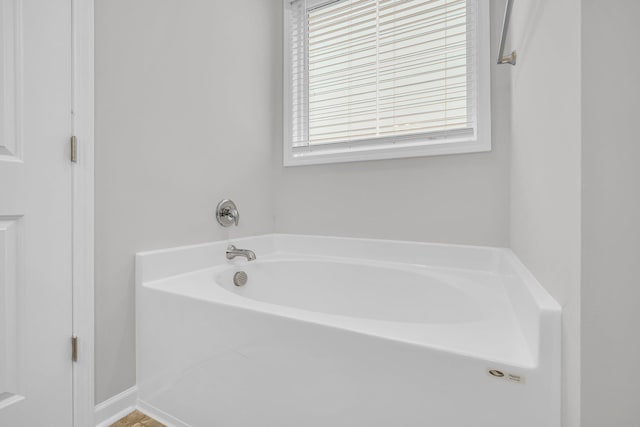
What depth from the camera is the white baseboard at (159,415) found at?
1.12 meters

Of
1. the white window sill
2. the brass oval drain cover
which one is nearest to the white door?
the brass oval drain cover

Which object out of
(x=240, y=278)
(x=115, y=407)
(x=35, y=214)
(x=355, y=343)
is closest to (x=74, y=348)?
(x=115, y=407)

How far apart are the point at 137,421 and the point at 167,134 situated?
1.18 metres

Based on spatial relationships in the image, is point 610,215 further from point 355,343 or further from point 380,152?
point 380,152

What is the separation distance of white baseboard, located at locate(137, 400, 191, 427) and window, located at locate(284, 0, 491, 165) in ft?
4.63

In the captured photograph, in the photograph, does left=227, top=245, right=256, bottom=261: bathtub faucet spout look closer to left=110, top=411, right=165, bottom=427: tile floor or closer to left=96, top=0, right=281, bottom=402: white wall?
left=96, top=0, right=281, bottom=402: white wall

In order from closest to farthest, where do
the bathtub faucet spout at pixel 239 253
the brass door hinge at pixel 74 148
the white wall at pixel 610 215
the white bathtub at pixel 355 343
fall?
the white wall at pixel 610 215, the white bathtub at pixel 355 343, the brass door hinge at pixel 74 148, the bathtub faucet spout at pixel 239 253

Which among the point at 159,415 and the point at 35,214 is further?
the point at 159,415

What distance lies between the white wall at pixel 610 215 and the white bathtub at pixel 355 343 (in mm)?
95

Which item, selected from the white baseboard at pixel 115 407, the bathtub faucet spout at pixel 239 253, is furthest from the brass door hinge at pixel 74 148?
the white baseboard at pixel 115 407

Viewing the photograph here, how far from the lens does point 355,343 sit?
2.47 feet

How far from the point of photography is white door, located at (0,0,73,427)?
3.07 feet

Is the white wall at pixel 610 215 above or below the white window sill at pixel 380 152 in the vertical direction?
below

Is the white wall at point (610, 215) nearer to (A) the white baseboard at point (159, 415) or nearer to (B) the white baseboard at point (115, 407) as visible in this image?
(A) the white baseboard at point (159, 415)
